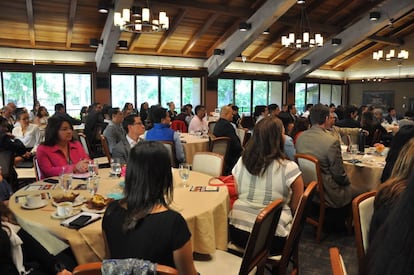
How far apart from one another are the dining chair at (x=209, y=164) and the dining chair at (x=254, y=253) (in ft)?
4.23

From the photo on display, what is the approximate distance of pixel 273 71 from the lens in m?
15.8

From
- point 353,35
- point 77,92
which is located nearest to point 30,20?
point 77,92

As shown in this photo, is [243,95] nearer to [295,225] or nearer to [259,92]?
[259,92]

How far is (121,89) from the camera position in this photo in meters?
12.5

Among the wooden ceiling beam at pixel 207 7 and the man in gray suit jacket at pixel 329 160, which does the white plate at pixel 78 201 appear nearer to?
the man in gray suit jacket at pixel 329 160

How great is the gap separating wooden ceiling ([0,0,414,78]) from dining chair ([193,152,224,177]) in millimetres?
6514

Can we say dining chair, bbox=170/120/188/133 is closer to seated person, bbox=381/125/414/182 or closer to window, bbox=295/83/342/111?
Answer: seated person, bbox=381/125/414/182

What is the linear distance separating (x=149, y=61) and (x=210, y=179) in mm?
10040

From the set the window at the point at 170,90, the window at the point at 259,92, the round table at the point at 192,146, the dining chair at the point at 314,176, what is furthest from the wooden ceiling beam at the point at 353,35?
the dining chair at the point at 314,176

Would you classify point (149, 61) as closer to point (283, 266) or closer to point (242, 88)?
point (242, 88)

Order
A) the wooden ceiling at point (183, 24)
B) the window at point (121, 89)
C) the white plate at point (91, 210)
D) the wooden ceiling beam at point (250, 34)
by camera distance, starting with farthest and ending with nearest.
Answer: the window at point (121, 89)
the wooden ceiling beam at point (250, 34)
the wooden ceiling at point (183, 24)
the white plate at point (91, 210)

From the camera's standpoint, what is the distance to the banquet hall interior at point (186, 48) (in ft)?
31.1

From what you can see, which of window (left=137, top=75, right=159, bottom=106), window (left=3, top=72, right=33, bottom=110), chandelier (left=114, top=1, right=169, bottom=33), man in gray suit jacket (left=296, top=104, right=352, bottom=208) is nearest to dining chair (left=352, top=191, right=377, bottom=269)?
man in gray suit jacket (left=296, top=104, right=352, bottom=208)

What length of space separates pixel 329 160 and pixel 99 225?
2.46 m
